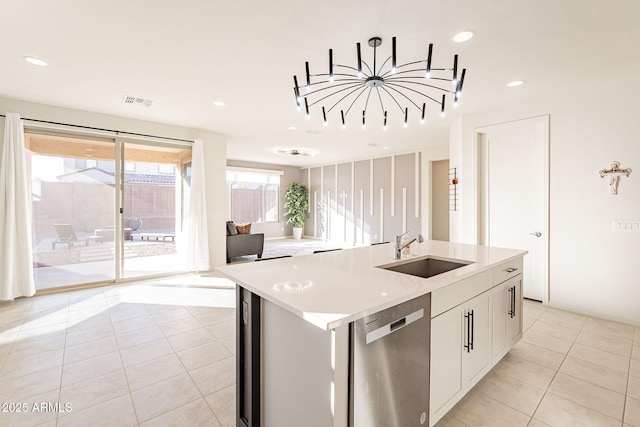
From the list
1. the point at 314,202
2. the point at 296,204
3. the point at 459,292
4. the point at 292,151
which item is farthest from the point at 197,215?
the point at 314,202

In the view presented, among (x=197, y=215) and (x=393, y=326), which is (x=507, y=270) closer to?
(x=393, y=326)

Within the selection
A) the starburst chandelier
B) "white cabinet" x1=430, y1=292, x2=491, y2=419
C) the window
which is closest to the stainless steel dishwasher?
"white cabinet" x1=430, y1=292, x2=491, y2=419

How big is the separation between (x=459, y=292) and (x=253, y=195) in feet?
28.1

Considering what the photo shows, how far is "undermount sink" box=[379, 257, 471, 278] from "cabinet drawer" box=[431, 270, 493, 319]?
0.55 feet

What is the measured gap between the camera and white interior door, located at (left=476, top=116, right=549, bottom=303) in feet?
12.1

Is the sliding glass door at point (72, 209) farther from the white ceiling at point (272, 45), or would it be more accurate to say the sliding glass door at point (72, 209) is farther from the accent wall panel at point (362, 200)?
the accent wall panel at point (362, 200)

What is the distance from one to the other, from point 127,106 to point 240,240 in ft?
10.5

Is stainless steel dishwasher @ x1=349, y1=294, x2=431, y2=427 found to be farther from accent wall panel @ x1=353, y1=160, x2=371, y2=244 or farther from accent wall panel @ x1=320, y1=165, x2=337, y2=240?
accent wall panel @ x1=320, y1=165, x2=337, y2=240

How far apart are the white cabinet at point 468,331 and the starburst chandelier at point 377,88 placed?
4.74ft

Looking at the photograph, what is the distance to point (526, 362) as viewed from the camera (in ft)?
7.76

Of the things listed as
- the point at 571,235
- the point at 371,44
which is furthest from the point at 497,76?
the point at 571,235

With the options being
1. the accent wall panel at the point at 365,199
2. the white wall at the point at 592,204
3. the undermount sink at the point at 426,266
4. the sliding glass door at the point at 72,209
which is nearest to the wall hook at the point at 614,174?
the white wall at the point at 592,204

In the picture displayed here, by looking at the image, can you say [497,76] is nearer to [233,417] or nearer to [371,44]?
[371,44]

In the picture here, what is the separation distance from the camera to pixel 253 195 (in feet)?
31.7
